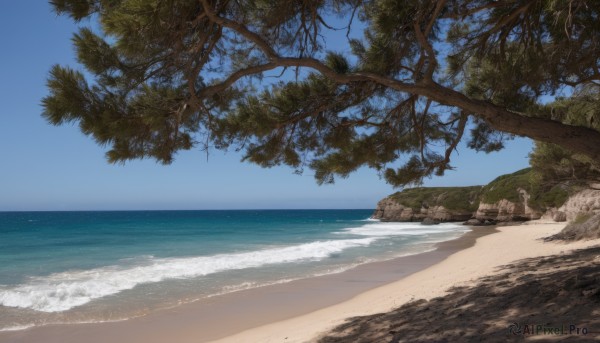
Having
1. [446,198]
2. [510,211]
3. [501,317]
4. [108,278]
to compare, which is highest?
[446,198]

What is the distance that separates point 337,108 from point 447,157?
5.08 ft

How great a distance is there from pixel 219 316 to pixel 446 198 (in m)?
42.4

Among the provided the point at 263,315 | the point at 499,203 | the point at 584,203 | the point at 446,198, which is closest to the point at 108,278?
the point at 263,315

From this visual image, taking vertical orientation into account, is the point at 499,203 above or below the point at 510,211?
above

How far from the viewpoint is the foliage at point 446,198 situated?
4306 centimetres

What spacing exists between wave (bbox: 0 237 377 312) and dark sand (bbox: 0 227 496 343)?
1925mm

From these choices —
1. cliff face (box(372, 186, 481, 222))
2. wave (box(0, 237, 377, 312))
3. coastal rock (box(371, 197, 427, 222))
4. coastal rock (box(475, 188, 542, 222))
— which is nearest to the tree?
wave (box(0, 237, 377, 312))

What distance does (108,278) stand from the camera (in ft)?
38.9

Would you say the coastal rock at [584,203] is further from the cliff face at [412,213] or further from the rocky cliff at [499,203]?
the cliff face at [412,213]

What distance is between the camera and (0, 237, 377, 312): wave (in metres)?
8.99

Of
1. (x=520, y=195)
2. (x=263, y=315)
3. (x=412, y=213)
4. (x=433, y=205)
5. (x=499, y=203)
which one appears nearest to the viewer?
(x=263, y=315)

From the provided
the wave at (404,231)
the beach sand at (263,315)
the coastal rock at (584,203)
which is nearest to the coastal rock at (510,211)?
the wave at (404,231)

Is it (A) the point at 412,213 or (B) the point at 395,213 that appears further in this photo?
(B) the point at 395,213

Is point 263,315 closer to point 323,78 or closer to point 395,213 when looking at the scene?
point 323,78
